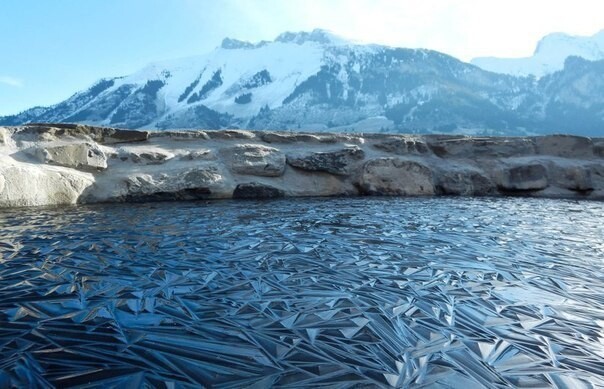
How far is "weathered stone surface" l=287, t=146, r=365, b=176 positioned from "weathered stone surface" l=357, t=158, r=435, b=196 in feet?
1.48

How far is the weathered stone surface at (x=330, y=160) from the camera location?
9977 millimetres

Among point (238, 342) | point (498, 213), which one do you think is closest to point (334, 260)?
point (238, 342)

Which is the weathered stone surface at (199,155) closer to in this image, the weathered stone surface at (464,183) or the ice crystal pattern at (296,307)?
the ice crystal pattern at (296,307)

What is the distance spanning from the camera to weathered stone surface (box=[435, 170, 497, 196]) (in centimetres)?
1095

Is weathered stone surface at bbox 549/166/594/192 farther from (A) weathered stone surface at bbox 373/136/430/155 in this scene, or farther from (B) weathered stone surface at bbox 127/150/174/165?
(B) weathered stone surface at bbox 127/150/174/165

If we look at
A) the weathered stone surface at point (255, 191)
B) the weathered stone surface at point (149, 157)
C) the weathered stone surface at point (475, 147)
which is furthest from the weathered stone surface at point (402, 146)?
the weathered stone surface at point (149, 157)

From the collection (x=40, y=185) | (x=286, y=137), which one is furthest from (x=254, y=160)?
(x=40, y=185)

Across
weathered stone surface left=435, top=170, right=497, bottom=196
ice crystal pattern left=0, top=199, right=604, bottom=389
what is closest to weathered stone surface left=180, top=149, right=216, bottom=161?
ice crystal pattern left=0, top=199, right=604, bottom=389

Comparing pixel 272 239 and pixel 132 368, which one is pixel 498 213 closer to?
pixel 272 239

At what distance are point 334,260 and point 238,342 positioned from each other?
192 centimetres

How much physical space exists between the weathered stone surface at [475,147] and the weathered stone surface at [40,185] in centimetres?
1030

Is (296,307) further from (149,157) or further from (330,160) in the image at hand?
(330,160)

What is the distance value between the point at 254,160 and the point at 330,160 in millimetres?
2204

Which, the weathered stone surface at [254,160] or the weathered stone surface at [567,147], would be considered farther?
the weathered stone surface at [567,147]
